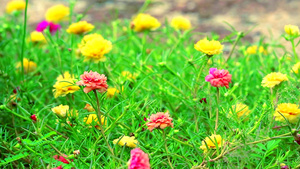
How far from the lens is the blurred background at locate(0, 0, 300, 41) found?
2.98 m

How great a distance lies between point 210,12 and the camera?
10.6 feet

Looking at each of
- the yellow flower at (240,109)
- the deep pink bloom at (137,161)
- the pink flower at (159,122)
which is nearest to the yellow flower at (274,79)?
the yellow flower at (240,109)

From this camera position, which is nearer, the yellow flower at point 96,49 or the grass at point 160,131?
the grass at point 160,131

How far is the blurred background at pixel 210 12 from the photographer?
298 centimetres

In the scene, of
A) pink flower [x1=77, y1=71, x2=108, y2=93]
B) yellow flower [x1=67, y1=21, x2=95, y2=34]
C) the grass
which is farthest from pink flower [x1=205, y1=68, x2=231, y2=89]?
yellow flower [x1=67, y1=21, x2=95, y2=34]

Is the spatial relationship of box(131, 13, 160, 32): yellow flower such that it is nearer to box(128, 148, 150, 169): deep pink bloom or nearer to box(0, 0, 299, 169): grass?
box(0, 0, 299, 169): grass

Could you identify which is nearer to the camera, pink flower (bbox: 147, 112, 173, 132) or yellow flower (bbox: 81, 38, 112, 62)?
pink flower (bbox: 147, 112, 173, 132)

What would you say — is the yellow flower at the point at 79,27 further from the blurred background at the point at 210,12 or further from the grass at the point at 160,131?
the blurred background at the point at 210,12

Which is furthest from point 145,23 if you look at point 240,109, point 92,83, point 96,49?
point 92,83

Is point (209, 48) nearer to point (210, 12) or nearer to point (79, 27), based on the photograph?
point (79, 27)

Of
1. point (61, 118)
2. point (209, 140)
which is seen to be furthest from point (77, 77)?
point (209, 140)

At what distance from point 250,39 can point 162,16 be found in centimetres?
84

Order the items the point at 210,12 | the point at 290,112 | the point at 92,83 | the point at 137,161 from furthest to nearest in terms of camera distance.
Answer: the point at 210,12 < the point at 290,112 < the point at 92,83 < the point at 137,161

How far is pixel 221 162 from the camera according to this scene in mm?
1056
